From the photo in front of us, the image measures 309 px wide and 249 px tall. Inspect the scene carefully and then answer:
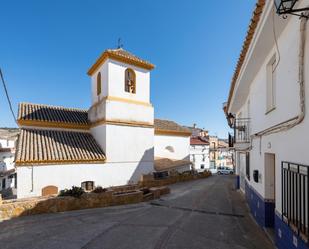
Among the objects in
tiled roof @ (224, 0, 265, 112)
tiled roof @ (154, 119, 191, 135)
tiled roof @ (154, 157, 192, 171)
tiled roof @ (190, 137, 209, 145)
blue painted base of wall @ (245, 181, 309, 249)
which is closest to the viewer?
blue painted base of wall @ (245, 181, 309, 249)

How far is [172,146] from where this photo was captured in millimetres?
23922

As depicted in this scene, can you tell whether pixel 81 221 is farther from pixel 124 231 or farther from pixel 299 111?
pixel 299 111

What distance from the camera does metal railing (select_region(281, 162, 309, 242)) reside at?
3.86m

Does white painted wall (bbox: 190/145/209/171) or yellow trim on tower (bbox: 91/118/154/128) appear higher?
yellow trim on tower (bbox: 91/118/154/128)

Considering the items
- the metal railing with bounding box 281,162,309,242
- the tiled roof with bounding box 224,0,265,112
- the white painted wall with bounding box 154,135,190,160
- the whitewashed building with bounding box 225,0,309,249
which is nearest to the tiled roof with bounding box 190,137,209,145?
the white painted wall with bounding box 154,135,190,160

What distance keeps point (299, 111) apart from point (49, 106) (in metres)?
18.2

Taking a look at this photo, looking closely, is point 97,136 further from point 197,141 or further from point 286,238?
point 197,141

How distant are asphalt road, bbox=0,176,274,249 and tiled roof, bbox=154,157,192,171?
970 centimetres

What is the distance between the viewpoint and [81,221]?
798cm

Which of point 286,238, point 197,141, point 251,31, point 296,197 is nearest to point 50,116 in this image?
point 251,31

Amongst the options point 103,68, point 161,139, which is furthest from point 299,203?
point 161,139

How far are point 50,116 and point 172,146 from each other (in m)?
12.8

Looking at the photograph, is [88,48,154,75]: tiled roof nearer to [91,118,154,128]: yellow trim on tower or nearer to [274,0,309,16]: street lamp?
[91,118,154,128]: yellow trim on tower

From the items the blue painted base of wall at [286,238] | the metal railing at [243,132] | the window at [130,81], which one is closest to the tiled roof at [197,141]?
the window at [130,81]
